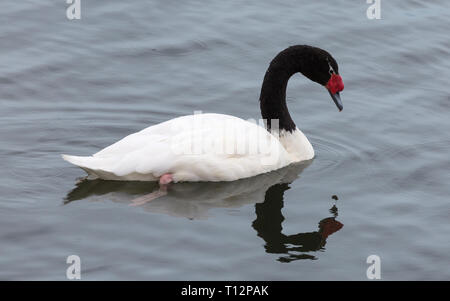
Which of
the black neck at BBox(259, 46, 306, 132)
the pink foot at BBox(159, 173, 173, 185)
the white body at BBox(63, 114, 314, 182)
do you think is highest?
the black neck at BBox(259, 46, 306, 132)

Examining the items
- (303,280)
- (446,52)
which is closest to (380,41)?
(446,52)

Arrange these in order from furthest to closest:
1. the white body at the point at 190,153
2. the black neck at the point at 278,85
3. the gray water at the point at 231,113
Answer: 1. the black neck at the point at 278,85
2. the white body at the point at 190,153
3. the gray water at the point at 231,113

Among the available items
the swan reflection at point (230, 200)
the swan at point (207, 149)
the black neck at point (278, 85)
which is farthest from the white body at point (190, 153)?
the black neck at point (278, 85)

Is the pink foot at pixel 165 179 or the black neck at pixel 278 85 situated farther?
the black neck at pixel 278 85

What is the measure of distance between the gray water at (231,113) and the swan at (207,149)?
157 millimetres

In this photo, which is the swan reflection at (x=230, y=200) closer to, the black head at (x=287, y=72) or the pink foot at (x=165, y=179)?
the pink foot at (x=165, y=179)

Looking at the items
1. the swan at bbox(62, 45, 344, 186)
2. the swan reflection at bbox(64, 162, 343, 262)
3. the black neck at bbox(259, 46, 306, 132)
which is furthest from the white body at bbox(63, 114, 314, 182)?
the black neck at bbox(259, 46, 306, 132)

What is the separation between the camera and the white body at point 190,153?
435 inches

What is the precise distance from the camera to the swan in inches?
436

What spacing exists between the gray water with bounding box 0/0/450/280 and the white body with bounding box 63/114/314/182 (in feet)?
0.57

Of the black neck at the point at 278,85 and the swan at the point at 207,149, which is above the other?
the black neck at the point at 278,85

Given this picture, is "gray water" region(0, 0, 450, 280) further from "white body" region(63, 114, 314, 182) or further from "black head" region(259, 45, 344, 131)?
"black head" region(259, 45, 344, 131)

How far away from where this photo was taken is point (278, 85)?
1238 cm
